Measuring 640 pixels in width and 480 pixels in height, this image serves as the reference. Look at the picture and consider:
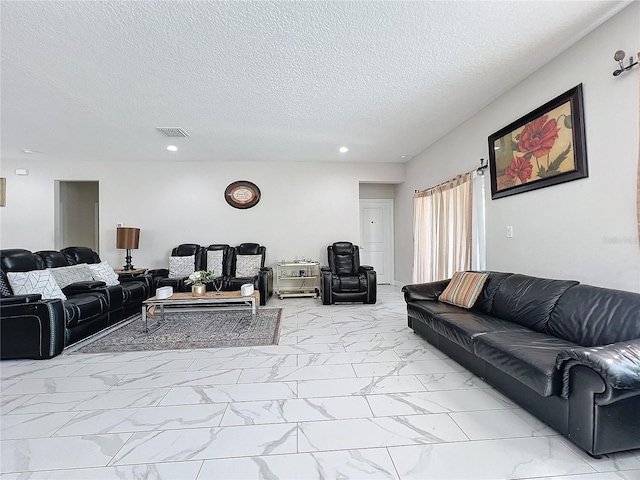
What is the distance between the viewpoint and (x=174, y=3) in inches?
76.5

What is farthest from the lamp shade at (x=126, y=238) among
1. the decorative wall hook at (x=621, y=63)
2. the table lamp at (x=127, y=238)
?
the decorative wall hook at (x=621, y=63)

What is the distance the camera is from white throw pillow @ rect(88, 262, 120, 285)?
4.22 meters

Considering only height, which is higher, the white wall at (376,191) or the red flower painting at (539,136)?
the white wall at (376,191)

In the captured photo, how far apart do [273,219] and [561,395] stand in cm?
521

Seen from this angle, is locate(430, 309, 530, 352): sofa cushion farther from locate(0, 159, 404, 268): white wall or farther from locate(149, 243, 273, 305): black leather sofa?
locate(0, 159, 404, 268): white wall

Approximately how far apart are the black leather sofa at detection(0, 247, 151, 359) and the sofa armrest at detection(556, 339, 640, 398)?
13.2 ft

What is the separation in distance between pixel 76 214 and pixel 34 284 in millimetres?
4644

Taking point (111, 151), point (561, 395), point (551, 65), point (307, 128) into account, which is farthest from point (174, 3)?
point (111, 151)

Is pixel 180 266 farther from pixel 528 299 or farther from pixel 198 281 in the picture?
pixel 528 299

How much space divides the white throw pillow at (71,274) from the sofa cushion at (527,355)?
4.72m

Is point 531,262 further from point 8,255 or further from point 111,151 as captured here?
point 111,151

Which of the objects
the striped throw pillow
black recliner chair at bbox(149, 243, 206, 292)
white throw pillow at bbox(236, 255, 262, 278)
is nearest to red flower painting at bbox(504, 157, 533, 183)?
the striped throw pillow

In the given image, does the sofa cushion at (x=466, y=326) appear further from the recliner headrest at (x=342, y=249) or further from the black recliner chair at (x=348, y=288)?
the recliner headrest at (x=342, y=249)

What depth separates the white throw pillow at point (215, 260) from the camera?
547cm
